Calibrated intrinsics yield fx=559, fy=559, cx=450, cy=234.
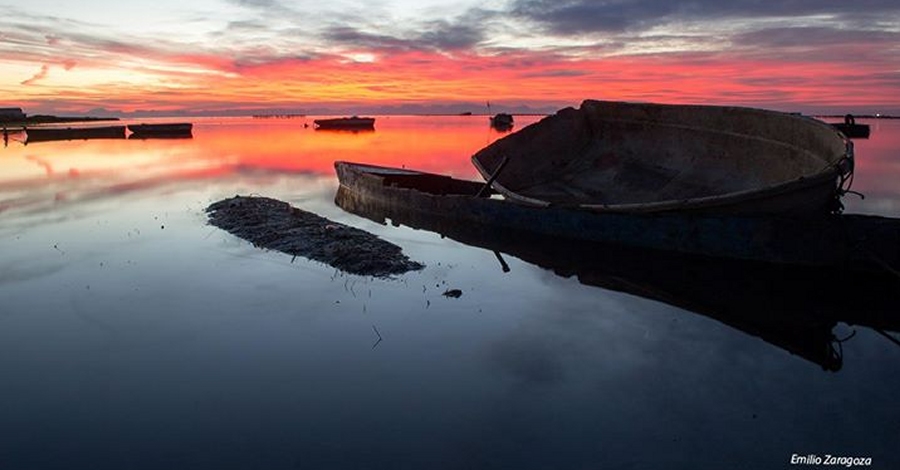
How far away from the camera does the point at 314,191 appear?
950 inches

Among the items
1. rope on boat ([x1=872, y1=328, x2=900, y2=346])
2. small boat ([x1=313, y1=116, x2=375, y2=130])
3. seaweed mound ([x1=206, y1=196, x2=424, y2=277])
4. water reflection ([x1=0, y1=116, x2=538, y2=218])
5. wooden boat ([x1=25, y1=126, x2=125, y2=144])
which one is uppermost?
small boat ([x1=313, y1=116, x2=375, y2=130])

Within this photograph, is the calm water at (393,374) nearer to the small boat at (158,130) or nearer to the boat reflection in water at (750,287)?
the boat reflection in water at (750,287)

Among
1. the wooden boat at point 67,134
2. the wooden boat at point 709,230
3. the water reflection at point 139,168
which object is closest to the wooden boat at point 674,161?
A: the wooden boat at point 709,230

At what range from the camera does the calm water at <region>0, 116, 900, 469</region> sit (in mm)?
4891

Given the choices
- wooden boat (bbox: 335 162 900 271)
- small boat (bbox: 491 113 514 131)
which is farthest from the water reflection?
small boat (bbox: 491 113 514 131)

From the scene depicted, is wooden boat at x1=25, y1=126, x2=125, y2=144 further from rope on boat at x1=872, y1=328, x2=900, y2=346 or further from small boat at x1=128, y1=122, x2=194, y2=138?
rope on boat at x1=872, y1=328, x2=900, y2=346

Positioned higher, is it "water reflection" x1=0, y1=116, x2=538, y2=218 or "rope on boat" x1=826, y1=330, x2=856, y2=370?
"water reflection" x1=0, y1=116, x2=538, y2=218

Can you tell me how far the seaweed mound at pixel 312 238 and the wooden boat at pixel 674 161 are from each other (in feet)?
13.3

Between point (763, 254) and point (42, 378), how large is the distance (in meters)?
10.9

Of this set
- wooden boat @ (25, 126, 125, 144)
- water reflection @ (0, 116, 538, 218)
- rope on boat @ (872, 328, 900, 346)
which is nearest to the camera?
rope on boat @ (872, 328, 900, 346)

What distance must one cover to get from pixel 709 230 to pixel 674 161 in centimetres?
508

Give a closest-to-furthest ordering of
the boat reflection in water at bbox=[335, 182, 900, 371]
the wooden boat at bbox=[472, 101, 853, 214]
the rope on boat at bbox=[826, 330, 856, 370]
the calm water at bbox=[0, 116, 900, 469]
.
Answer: the calm water at bbox=[0, 116, 900, 469], the rope on boat at bbox=[826, 330, 856, 370], the boat reflection in water at bbox=[335, 182, 900, 371], the wooden boat at bbox=[472, 101, 853, 214]

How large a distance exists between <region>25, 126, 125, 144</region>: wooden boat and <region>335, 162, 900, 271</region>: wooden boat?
6150 centimetres

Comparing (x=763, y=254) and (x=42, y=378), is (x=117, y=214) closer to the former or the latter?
(x=42, y=378)
